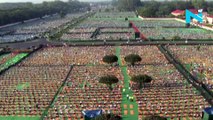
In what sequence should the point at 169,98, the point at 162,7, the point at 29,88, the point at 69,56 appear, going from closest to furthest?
the point at 169,98, the point at 29,88, the point at 69,56, the point at 162,7

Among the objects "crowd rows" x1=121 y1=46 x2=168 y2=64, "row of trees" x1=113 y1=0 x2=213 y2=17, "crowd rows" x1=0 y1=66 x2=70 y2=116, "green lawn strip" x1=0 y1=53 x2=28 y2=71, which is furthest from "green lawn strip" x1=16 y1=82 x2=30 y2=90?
"row of trees" x1=113 y1=0 x2=213 y2=17

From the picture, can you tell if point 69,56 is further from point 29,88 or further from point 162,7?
point 162,7

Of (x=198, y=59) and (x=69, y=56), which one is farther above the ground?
(x=69, y=56)

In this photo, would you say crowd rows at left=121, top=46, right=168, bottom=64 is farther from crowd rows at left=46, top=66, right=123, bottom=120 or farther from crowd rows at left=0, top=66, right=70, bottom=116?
crowd rows at left=0, top=66, right=70, bottom=116

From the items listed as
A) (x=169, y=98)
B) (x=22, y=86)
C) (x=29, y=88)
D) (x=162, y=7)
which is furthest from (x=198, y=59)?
(x=162, y=7)

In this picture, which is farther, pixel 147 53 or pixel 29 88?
pixel 147 53

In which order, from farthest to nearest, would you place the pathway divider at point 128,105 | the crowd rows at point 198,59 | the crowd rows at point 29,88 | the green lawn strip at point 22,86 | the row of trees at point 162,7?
1. the row of trees at point 162,7
2. the crowd rows at point 198,59
3. the green lawn strip at point 22,86
4. the crowd rows at point 29,88
5. the pathway divider at point 128,105

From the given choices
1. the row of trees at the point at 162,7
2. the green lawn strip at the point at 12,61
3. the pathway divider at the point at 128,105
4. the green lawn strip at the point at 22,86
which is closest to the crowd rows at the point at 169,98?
the pathway divider at the point at 128,105

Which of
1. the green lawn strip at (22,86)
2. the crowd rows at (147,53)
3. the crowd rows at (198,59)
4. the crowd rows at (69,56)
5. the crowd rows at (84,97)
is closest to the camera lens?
the crowd rows at (84,97)

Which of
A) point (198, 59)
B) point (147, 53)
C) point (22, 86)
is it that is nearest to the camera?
point (22, 86)

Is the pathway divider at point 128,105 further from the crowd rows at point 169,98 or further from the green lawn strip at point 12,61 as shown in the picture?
the green lawn strip at point 12,61

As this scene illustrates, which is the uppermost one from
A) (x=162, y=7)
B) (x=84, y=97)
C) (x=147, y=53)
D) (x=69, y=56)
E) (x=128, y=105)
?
(x=162, y=7)

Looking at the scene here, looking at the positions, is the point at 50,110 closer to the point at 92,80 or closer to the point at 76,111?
the point at 76,111
